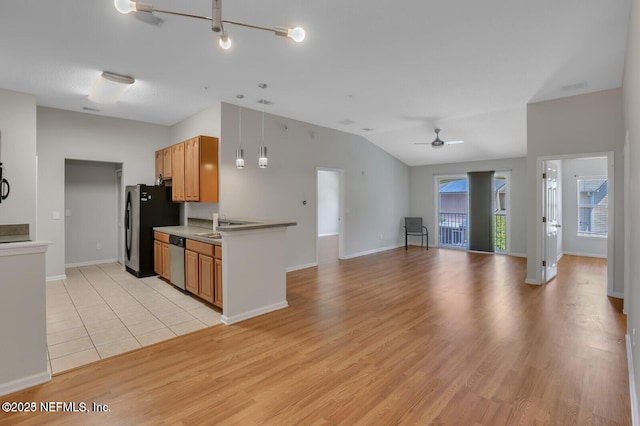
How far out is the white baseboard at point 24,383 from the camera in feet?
7.13

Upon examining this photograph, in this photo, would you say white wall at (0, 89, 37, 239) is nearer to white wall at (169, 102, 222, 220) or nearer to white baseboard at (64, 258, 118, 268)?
white baseboard at (64, 258, 118, 268)

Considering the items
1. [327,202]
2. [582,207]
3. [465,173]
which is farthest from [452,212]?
[327,202]

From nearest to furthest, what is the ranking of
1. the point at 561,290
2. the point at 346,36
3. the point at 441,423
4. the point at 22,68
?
the point at 441,423 → the point at 346,36 → the point at 22,68 → the point at 561,290

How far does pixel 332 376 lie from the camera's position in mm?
2404

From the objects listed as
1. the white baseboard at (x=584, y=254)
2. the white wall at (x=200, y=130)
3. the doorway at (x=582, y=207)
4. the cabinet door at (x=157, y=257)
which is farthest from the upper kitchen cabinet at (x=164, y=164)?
the white baseboard at (x=584, y=254)

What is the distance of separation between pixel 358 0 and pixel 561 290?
190 inches

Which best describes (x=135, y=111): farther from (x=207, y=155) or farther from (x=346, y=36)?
(x=346, y=36)

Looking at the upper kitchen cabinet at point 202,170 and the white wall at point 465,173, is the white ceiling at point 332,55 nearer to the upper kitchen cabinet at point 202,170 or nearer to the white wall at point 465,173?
the upper kitchen cabinet at point 202,170

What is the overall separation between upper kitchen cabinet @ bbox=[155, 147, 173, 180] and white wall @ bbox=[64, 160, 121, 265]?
109 centimetres

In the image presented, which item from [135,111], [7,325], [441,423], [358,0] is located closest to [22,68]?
[135,111]

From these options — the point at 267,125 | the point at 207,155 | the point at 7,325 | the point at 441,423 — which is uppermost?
the point at 267,125

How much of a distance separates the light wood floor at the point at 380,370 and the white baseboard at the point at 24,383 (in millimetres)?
52

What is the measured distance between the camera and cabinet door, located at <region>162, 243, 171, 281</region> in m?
4.88

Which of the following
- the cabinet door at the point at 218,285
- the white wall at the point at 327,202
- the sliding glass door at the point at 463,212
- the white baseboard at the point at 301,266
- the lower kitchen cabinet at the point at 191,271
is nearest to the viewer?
the cabinet door at the point at 218,285
